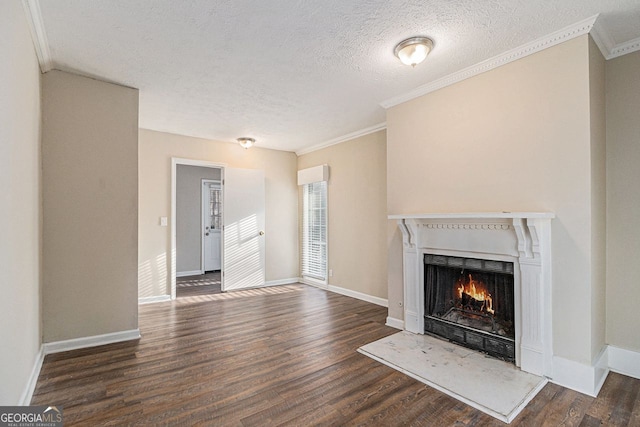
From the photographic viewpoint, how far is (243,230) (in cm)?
555

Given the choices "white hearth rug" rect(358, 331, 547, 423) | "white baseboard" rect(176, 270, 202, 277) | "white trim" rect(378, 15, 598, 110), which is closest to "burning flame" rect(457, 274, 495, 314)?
"white hearth rug" rect(358, 331, 547, 423)

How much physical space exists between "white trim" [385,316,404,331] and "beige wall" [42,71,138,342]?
2805mm

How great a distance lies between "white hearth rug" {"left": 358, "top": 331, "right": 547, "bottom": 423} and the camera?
2043 mm

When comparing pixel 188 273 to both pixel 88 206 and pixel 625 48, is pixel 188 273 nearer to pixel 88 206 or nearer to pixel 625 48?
pixel 88 206

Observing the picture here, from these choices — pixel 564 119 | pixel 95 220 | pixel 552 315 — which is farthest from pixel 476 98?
pixel 95 220

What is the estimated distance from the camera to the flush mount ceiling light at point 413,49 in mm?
2398

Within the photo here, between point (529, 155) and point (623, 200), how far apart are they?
847 millimetres

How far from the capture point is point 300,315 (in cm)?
393

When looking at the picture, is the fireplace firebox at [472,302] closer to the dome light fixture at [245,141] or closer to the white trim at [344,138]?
the white trim at [344,138]

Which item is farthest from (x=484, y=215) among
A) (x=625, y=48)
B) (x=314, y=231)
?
(x=314, y=231)

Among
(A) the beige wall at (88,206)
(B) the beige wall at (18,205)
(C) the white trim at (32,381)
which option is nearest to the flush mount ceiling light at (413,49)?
(B) the beige wall at (18,205)

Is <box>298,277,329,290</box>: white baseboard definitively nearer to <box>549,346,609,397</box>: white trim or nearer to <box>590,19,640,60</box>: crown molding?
<box>549,346,609,397</box>: white trim

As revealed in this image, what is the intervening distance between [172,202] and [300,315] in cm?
275

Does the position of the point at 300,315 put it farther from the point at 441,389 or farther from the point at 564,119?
the point at 564,119
